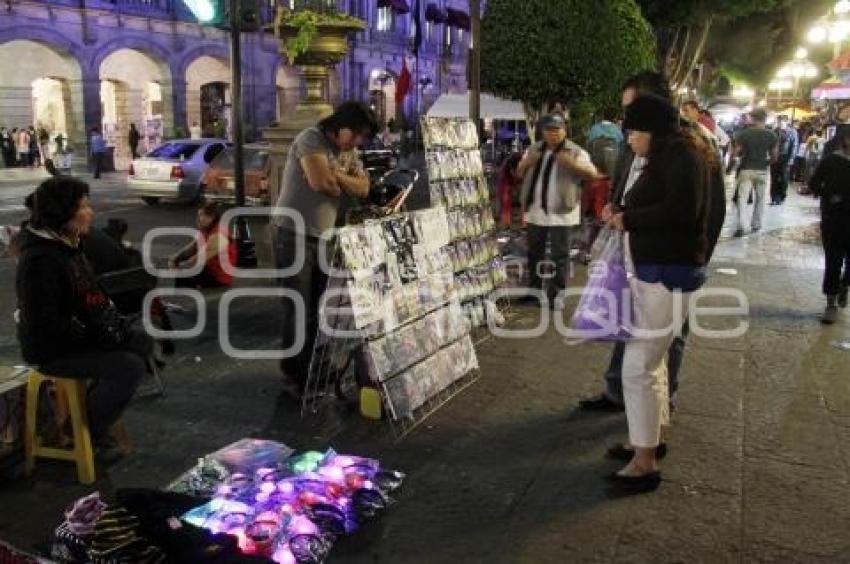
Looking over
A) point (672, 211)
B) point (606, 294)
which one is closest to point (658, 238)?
point (672, 211)

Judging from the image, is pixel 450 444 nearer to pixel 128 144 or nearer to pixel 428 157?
pixel 428 157

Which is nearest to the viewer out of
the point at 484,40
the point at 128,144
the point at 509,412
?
the point at 509,412

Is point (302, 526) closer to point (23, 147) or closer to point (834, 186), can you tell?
point (834, 186)

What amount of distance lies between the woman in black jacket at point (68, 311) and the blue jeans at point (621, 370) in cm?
281

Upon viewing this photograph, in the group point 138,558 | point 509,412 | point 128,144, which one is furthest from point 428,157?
point 128,144

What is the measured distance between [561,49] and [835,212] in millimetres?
4775

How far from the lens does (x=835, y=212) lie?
7020 millimetres

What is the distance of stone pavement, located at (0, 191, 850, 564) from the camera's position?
11.6 ft

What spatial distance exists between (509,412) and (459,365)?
20.9 inches

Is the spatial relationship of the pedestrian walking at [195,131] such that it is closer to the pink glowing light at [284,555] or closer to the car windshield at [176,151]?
the car windshield at [176,151]

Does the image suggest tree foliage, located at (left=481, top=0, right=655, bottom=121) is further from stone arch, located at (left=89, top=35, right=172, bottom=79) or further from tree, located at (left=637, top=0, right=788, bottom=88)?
stone arch, located at (left=89, top=35, right=172, bottom=79)

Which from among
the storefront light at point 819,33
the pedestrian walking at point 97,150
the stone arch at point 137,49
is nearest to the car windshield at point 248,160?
the pedestrian walking at point 97,150

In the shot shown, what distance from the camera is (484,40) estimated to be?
449 inches

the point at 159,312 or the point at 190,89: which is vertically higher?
the point at 190,89
